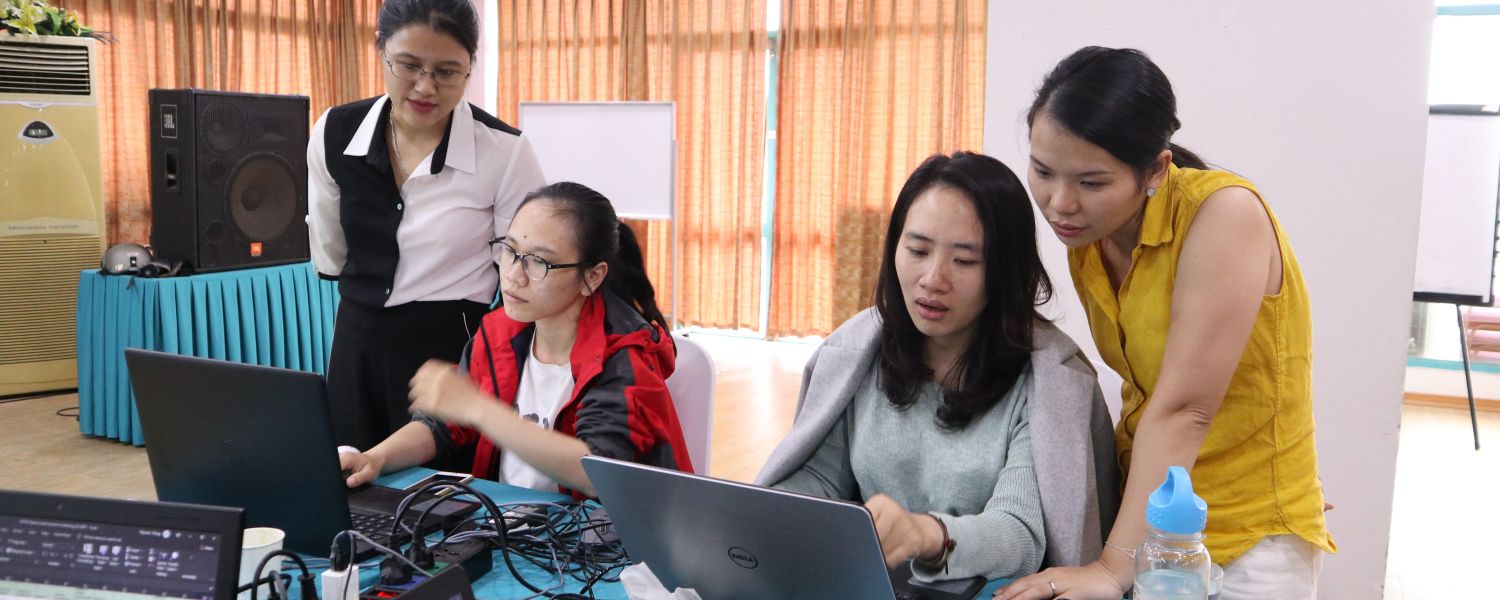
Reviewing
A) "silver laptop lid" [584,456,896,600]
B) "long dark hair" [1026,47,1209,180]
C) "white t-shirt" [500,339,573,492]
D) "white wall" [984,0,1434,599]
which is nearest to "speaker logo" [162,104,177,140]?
"white t-shirt" [500,339,573,492]

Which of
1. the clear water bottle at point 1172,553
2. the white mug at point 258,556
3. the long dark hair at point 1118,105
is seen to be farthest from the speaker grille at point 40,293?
the clear water bottle at point 1172,553

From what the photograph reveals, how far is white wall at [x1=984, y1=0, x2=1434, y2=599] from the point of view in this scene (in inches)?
90.7

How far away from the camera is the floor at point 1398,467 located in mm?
3461

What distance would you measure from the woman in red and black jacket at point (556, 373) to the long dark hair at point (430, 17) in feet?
1.32

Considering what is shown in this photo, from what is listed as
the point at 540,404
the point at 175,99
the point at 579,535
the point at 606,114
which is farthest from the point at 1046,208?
the point at 606,114

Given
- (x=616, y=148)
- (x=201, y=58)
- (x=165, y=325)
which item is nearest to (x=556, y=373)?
(x=165, y=325)

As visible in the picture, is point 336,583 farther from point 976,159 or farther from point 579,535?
point 976,159

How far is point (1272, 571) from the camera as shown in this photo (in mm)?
1450

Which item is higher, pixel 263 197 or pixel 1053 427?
pixel 263 197

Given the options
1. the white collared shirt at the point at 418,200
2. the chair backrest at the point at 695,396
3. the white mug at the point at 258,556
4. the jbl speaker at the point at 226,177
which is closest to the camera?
the white mug at the point at 258,556

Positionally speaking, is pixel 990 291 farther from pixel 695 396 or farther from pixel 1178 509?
pixel 695 396

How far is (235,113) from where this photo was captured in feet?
14.2

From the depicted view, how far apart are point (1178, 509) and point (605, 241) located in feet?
3.56

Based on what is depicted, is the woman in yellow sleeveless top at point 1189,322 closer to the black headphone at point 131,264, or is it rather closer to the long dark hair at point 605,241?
the long dark hair at point 605,241
